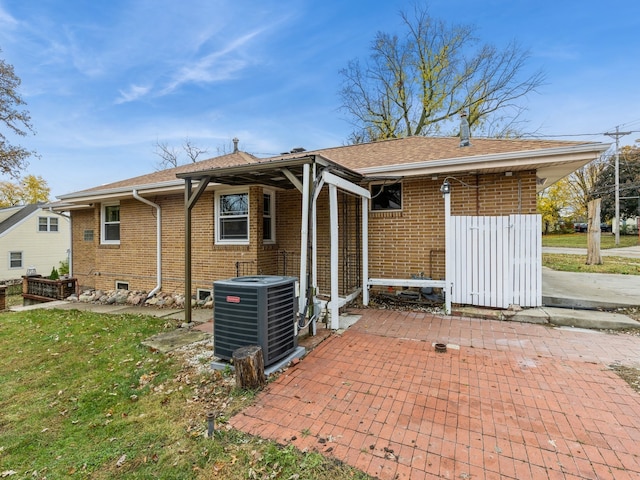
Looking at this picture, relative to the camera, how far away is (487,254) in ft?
19.4

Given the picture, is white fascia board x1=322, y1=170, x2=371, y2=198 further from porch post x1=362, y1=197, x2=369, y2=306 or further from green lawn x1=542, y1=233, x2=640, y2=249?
green lawn x1=542, y1=233, x2=640, y2=249

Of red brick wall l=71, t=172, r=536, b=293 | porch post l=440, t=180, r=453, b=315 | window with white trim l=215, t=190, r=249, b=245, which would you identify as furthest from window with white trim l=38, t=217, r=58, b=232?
porch post l=440, t=180, r=453, b=315

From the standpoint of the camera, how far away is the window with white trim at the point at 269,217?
26.2 ft

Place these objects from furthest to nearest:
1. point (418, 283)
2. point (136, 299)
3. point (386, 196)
→ point (136, 299) → point (386, 196) → point (418, 283)

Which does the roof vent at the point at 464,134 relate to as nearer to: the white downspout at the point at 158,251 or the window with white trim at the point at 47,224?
the white downspout at the point at 158,251

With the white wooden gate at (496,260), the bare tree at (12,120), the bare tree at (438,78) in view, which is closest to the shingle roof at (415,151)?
the white wooden gate at (496,260)

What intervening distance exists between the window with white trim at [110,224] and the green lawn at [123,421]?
5546mm

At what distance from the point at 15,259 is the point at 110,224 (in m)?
17.3

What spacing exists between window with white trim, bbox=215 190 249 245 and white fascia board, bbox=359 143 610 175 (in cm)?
321

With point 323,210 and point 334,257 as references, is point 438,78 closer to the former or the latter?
point 323,210

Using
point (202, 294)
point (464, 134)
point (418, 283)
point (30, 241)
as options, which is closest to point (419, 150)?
point (464, 134)

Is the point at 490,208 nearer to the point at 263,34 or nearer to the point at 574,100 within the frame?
the point at 263,34

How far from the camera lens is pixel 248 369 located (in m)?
3.25

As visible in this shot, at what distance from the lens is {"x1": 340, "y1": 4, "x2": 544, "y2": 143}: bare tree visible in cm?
1816
